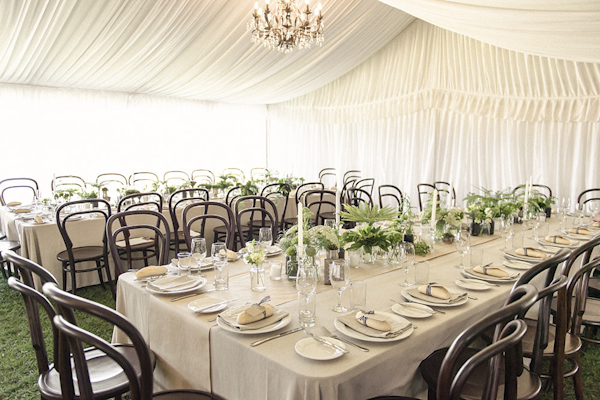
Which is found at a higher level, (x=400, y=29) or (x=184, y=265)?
(x=400, y=29)

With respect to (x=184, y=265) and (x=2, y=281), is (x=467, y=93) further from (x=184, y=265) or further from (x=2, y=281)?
(x=2, y=281)

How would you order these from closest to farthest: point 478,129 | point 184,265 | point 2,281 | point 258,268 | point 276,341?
point 276,341 → point 258,268 → point 184,265 → point 2,281 → point 478,129

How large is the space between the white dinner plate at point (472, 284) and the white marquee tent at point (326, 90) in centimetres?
219

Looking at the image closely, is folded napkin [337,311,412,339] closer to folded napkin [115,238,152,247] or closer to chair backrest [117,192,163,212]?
folded napkin [115,238,152,247]

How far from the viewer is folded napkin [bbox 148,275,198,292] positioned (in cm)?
220

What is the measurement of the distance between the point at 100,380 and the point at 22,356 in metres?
1.76

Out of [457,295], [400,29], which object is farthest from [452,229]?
[400,29]

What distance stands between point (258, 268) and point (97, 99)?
7641 mm

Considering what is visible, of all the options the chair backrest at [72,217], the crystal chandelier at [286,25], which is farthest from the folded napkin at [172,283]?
the crystal chandelier at [286,25]

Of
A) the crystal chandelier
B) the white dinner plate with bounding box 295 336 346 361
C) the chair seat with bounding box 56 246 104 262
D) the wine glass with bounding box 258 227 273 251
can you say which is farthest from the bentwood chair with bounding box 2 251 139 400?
the crystal chandelier

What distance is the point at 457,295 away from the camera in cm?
210

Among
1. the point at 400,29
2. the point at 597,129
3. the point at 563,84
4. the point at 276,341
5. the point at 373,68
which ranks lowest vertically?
the point at 276,341

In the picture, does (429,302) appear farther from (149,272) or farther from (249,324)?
(149,272)

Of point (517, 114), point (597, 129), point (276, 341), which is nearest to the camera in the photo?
point (276, 341)
